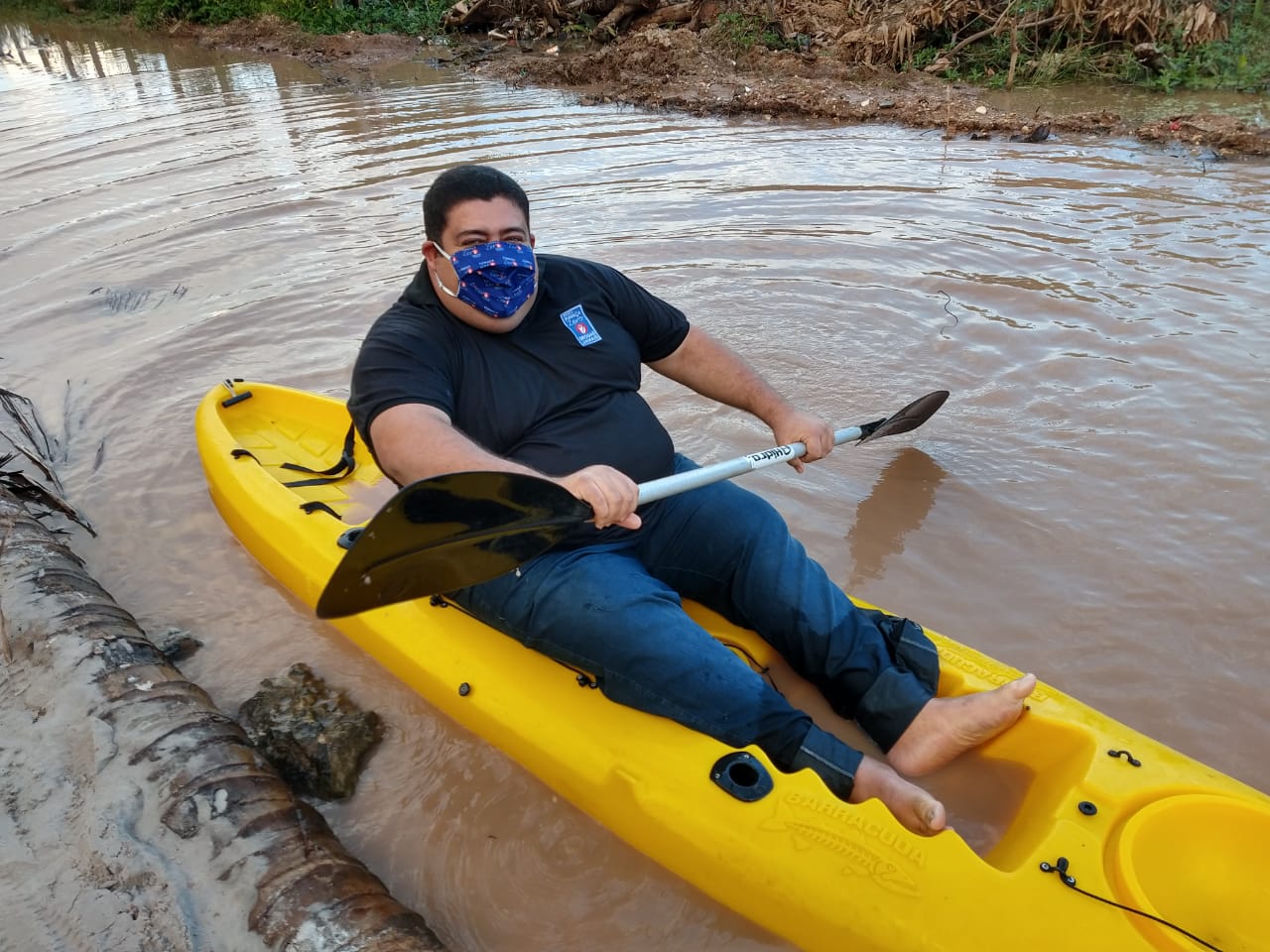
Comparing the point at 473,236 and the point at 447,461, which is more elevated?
the point at 473,236

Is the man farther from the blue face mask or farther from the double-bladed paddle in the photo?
the double-bladed paddle

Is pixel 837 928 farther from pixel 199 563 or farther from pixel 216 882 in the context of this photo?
pixel 199 563

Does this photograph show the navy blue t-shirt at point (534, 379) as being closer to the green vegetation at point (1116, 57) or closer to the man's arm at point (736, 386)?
the man's arm at point (736, 386)

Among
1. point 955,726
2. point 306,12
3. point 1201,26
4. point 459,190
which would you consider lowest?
point 955,726

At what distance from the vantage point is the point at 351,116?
11.1 meters

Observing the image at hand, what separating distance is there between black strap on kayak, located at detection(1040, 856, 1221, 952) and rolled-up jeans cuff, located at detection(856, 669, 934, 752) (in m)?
0.54

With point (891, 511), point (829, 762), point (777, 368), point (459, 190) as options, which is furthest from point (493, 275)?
point (777, 368)

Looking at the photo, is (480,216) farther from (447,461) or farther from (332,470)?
(332,470)

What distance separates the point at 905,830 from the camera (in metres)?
2.05

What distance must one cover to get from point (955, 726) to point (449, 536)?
1451 mm

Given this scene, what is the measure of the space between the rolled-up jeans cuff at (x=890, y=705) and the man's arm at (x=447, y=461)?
0.87 meters

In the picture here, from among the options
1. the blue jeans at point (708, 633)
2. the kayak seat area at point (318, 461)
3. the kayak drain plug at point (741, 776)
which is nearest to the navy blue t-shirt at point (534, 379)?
the blue jeans at point (708, 633)

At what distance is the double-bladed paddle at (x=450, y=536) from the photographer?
6.92 feet

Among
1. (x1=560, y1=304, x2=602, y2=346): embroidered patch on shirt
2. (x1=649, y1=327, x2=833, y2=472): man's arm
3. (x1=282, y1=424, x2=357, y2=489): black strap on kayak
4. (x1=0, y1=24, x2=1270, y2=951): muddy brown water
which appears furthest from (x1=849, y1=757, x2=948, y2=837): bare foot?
(x1=282, y1=424, x2=357, y2=489): black strap on kayak
